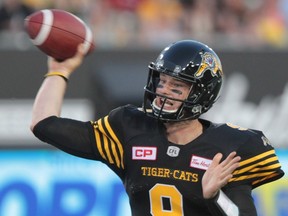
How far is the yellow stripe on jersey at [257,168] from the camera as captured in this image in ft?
13.1

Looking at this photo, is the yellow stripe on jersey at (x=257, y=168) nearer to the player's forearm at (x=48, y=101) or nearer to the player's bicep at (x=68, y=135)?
the player's bicep at (x=68, y=135)

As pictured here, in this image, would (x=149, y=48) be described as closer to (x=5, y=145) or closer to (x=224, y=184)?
(x=5, y=145)

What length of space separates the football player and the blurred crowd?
5.10 meters

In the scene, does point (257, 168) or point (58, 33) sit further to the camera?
point (58, 33)

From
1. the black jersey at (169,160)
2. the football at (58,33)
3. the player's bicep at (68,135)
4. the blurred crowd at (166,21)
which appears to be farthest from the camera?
the blurred crowd at (166,21)

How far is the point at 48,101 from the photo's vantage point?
4.12m

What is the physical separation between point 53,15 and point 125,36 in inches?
209

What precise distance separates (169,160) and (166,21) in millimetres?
6389

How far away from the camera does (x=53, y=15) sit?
174 inches

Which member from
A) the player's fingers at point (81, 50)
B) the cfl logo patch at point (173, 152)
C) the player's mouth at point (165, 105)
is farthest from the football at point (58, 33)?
the cfl logo patch at point (173, 152)

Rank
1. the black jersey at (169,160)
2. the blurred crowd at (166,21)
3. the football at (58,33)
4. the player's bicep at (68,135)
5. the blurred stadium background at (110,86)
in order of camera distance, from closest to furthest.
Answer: the black jersey at (169,160)
the player's bicep at (68,135)
the football at (58,33)
the blurred stadium background at (110,86)
the blurred crowd at (166,21)

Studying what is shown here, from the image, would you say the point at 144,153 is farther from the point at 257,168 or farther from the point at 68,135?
the point at 257,168

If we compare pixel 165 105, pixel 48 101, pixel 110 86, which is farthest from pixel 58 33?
pixel 110 86

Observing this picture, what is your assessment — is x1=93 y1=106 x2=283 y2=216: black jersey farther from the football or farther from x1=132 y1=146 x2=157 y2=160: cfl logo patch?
the football
